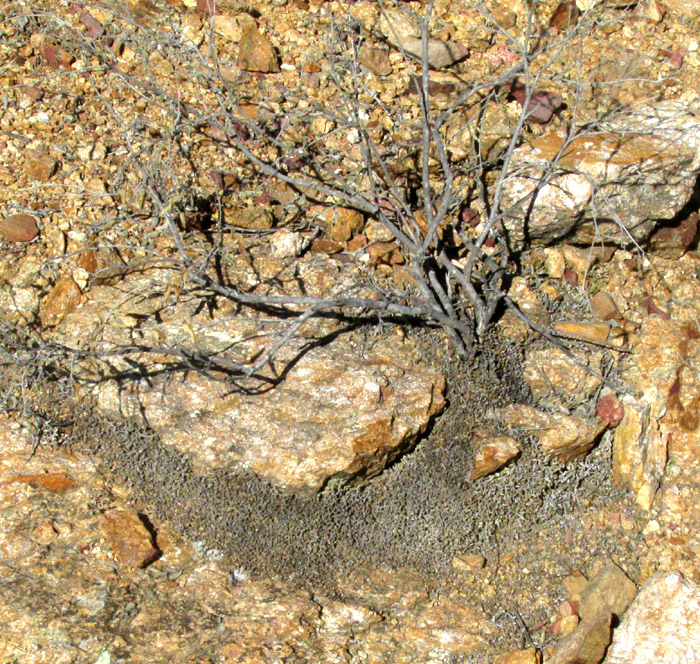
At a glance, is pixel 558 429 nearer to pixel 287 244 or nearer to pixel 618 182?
pixel 618 182

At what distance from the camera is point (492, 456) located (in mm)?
3648

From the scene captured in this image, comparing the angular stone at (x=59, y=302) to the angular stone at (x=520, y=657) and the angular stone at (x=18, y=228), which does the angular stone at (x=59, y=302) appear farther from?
the angular stone at (x=520, y=657)

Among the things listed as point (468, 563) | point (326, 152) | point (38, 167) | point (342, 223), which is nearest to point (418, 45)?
point (326, 152)


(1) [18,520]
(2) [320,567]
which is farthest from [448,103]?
(1) [18,520]

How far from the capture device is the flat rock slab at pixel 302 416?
350 cm

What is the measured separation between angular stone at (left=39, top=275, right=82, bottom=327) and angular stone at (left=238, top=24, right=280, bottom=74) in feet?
6.36

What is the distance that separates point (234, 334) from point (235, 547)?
1.14 metres

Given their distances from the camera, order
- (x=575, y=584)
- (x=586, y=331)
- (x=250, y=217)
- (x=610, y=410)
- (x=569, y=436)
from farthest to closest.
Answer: (x=250, y=217), (x=586, y=331), (x=610, y=410), (x=569, y=436), (x=575, y=584)

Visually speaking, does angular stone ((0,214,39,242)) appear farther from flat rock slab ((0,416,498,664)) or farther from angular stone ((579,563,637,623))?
angular stone ((579,563,637,623))

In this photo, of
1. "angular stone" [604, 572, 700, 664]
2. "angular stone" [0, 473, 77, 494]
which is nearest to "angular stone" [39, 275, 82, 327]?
"angular stone" [0, 473, 77, 494]

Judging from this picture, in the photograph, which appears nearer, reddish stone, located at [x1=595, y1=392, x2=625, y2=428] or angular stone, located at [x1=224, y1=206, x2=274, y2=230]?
reddish stone, located at [x1=595, y1=392, x2=625, y2=428]

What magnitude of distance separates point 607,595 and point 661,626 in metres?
0.27

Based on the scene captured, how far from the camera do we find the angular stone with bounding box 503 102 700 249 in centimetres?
394

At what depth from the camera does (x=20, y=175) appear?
407cm
